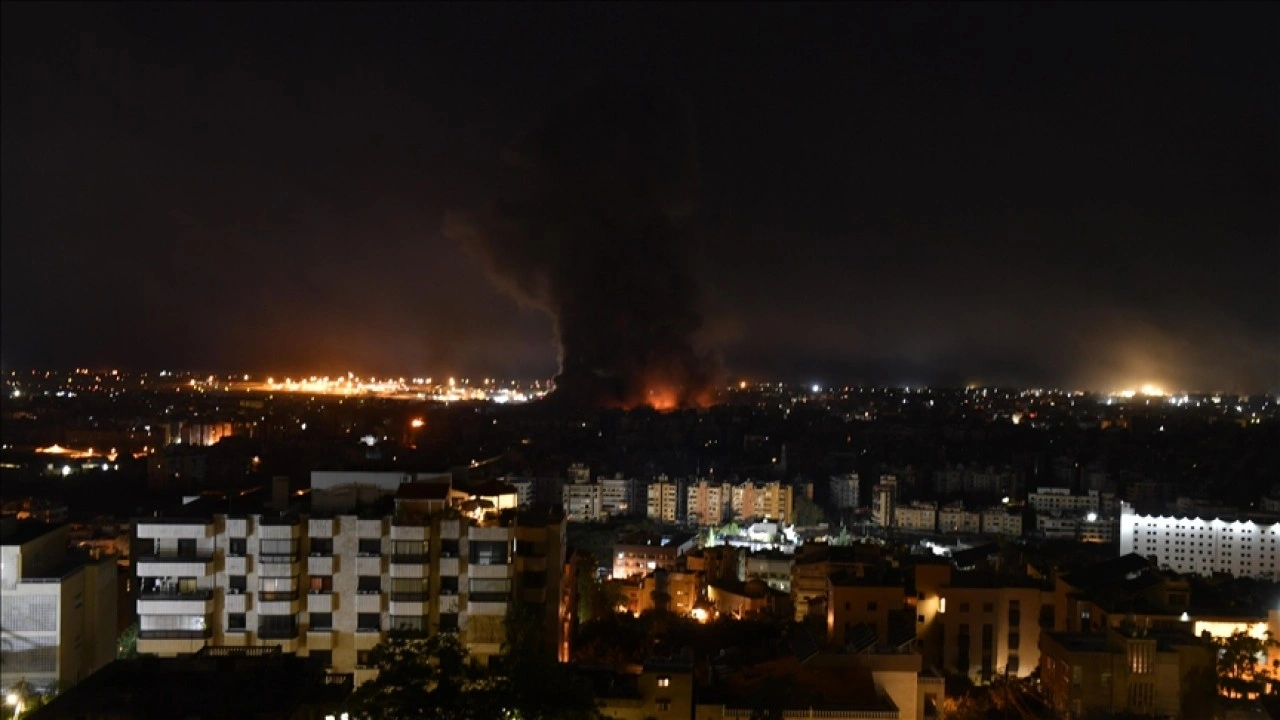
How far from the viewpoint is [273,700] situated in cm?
493

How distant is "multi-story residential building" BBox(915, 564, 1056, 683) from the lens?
1027cm

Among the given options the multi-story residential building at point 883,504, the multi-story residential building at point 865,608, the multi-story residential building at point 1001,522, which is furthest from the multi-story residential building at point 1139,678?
the multi-story residential building at point 883,504

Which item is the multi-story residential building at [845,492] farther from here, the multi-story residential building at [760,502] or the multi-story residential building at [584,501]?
the multi-story residential building at [584,501]

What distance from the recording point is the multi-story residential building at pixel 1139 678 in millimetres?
7699

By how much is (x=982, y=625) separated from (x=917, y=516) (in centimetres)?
1619

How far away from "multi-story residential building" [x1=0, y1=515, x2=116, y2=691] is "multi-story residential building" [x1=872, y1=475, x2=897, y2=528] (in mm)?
21064

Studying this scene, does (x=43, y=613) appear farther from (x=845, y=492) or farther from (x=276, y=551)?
(x=845, y=492)

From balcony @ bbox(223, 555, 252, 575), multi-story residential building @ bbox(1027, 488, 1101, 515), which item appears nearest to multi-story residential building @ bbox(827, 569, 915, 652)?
balcony @ bbox(223, 555, 252, 575)

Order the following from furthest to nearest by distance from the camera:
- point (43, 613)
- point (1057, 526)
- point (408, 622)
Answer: point (1057, 526) → point (408, 622) → point (43, 613)

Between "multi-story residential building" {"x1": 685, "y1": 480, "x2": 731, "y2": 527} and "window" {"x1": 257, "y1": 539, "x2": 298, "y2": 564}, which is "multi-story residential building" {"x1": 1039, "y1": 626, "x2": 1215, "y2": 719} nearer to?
"window" {"x1": 257, "y1": 539, "x2": 298, "y2": 564}

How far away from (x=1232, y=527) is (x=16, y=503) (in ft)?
72.5

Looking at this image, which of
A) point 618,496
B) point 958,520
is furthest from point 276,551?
point 958,520

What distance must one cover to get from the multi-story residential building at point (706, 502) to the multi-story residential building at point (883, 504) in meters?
3.81

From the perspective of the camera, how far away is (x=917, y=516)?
26125 millimetres
